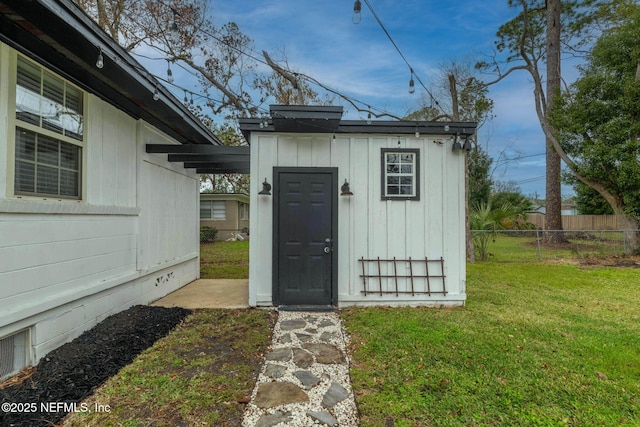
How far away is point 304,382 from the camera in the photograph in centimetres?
260

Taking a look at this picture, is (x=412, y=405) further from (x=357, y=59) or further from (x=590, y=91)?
(x=590, y=91)

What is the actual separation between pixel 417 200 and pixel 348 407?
319 centimetres

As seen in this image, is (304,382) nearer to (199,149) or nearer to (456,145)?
(199,149)

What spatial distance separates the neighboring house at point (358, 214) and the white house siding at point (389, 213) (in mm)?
15

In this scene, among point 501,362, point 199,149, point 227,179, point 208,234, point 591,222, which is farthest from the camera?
point 227,179

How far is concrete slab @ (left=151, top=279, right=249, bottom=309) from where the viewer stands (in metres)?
4.75

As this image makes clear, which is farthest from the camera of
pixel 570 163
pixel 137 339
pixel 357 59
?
pixel 570 163

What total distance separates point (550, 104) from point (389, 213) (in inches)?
428

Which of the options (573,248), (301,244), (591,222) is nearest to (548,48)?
(573,248)

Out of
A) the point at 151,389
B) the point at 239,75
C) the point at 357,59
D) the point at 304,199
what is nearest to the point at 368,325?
the point at 304,199

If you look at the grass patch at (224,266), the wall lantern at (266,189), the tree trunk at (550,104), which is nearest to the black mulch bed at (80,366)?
the wall lantern at (266,189)

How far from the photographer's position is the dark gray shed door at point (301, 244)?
14.8 ft

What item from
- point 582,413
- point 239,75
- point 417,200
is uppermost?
point 239,75

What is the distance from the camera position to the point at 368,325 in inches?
152
